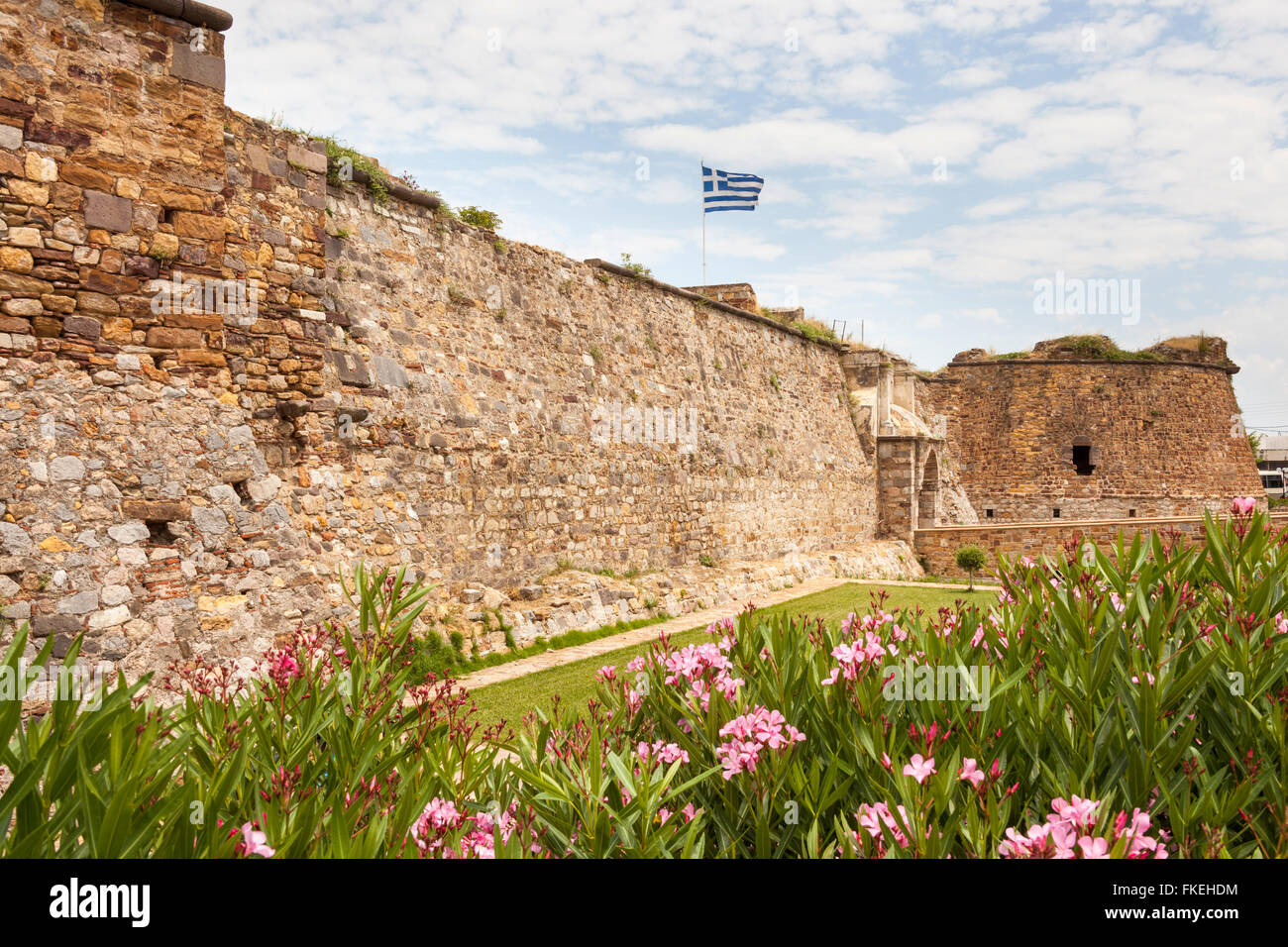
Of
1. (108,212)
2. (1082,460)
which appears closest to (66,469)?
(108,212)

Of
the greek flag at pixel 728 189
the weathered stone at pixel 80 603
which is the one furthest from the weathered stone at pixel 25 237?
the greek flag at pixel 728 189

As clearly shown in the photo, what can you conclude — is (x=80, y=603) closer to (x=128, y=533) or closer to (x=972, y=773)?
(x=128, y=533)

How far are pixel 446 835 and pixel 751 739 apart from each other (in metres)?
0.96

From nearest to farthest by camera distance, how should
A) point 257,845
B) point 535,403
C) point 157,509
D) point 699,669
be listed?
point 257,845, point 699,669, point 157,509, point 535,403

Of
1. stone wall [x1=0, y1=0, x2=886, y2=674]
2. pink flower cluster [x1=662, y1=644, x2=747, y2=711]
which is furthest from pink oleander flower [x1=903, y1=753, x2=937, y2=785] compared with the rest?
stone wall [x1=0, y1=0, x2=886, y2=674]

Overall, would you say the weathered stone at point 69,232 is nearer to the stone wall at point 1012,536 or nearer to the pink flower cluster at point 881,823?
the pink flower cluster at point 881,823

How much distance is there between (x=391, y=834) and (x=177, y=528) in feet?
16.7

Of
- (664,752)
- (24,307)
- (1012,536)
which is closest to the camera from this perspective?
(664,752)

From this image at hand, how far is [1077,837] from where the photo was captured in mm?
2043

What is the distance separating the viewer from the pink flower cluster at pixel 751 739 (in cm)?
262

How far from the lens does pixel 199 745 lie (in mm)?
2672

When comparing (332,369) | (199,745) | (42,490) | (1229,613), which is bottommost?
(199,745)
